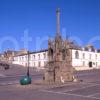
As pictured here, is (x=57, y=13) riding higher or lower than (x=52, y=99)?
higher

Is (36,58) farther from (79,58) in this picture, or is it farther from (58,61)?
(58,61)

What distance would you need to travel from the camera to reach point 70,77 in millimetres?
40094

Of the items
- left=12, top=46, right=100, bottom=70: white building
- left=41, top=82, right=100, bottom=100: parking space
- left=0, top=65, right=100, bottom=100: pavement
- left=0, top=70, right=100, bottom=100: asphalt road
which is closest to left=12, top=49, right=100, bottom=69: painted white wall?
left=12, top=46, right=100, bottom=70: white building

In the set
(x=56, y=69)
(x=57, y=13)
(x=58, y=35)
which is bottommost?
(x=56, y=69)

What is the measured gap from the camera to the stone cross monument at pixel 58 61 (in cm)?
3900

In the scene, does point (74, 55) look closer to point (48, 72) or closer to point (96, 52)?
point (96, 52)

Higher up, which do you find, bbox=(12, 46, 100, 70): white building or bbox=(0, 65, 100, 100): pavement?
bbox=(12, 46, 100, 70): white building

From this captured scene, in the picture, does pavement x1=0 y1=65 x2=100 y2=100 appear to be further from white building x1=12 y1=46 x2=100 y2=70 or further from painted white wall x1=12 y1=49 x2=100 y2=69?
painted white wall x1=12 y1=49 x2=100 y2=69

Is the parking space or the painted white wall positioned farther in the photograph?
the painted white wall

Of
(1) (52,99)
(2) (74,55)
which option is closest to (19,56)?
(2) (74,55)

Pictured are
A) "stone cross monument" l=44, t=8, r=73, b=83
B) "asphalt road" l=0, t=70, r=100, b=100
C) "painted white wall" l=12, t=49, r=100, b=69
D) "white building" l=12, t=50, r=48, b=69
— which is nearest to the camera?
"asphalt road" l=0, t=70, r=100, b=100

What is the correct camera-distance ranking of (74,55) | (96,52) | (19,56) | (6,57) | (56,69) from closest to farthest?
(56,69)
(74,55)
(96,52)
(19,56)
(6,57)

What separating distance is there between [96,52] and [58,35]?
259ft

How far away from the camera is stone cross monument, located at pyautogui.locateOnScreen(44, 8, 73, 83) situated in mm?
39000
